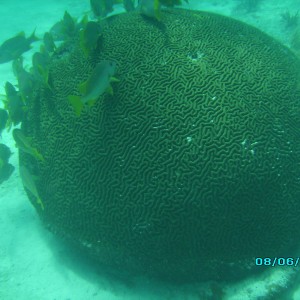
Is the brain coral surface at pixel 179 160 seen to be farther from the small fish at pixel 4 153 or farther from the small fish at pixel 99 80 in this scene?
the small fish at pixel 4 153

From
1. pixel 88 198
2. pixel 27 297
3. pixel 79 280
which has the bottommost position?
pixel 27 297

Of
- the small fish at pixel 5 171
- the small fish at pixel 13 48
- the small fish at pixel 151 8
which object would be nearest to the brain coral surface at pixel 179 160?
the small fish at pixel 151 8

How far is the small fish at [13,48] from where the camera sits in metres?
7.98

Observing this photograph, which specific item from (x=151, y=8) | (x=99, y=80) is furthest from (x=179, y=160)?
(x=151, y=8)

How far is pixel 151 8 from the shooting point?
3428mm

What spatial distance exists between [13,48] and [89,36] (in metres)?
5.99

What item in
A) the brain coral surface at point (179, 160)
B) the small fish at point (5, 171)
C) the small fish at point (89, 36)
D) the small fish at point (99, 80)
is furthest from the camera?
the small fish at point (5, 171)

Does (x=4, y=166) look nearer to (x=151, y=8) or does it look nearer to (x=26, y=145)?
(x=26, y=145)

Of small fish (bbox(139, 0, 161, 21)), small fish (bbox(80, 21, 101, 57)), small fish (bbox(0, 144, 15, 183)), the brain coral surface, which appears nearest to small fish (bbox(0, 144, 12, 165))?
small fish (bbox(0, 144, 15, 183))

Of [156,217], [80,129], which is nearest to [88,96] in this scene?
[80,129]

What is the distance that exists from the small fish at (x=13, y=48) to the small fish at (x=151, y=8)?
227 inches

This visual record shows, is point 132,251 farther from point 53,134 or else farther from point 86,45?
point 86,45

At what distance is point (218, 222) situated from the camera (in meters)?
2.78

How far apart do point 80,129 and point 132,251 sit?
142 cm
